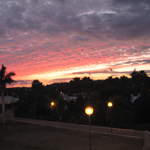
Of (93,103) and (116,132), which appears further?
(93,103)

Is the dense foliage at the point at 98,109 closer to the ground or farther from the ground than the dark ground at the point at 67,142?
farther from the ground

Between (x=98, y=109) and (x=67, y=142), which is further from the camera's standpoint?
(x=98, y=109)

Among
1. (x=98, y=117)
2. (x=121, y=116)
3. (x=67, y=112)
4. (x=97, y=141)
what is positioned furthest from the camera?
(x=67, y=112)

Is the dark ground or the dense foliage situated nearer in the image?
the dark ground

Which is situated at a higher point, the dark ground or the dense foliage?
the dense foliage

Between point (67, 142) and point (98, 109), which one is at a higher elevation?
point (98, 109)

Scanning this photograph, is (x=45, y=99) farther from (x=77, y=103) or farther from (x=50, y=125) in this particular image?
(x=50, y=125)

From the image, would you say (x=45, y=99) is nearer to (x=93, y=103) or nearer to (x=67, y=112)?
(x=67, y=112)

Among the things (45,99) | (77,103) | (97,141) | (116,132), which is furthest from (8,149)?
(45,99)

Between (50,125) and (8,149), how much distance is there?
9174 mm

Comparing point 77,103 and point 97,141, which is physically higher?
point 77,103

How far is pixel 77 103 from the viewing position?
27.9 m

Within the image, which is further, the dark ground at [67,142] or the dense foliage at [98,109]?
the dense foliage at [98,109]

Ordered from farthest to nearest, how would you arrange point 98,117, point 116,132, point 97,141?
point 98,117, point 116,132, point 97,141
